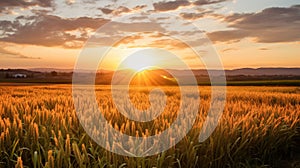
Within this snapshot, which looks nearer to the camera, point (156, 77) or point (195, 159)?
point (195, 159)

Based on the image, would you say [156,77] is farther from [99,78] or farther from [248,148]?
[248,148]

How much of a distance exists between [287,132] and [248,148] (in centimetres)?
88

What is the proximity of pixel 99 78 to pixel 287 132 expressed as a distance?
37.6 metres

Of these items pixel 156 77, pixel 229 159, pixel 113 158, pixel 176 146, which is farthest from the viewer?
pixel 156 77

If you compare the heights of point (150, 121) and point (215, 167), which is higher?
point (150, 121)

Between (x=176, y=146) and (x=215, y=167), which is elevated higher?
(x=176, y=146)

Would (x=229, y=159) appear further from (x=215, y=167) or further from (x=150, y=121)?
(x=150, y=121)

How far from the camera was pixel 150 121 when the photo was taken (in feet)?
13.9

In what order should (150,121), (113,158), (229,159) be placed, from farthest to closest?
(150,121)
(229,159)
(113,158)

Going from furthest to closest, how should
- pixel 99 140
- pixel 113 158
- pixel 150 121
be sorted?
pixel 150 121 < pixel 99 140 < pixel 113 158

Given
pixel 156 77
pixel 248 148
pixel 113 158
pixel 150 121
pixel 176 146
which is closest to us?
pixel 113 158

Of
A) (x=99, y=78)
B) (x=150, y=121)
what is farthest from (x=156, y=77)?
(x=150, y=121)

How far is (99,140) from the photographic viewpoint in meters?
2.97

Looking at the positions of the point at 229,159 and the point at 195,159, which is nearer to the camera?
the point at 195,159
